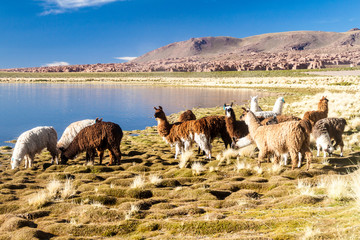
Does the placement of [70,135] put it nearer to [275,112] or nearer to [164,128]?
[164,128]

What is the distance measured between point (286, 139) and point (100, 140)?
495cm

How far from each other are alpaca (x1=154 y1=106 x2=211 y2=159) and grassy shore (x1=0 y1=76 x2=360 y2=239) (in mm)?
553

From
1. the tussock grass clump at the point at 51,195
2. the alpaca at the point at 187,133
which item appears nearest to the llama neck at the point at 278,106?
the alpaca at the point at 187,133

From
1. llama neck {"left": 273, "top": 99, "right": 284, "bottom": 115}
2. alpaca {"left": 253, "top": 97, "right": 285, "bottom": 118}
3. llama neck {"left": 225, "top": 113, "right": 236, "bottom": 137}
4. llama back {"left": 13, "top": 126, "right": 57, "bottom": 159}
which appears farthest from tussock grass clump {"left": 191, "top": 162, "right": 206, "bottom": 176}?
llama neck {"left": 273, "top": 99, "right": 284, "bottom": 115}

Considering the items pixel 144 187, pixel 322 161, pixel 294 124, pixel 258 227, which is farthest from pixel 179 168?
pixel 258 227

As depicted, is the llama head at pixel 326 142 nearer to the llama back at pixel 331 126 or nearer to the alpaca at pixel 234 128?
the llama back at pixel 331 126

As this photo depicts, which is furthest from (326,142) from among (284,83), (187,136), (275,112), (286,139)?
(284,83)

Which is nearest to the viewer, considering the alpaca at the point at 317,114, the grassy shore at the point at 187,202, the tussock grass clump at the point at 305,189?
the grassy shore at the point at 187,202

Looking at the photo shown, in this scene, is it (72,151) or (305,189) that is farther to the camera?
(72,151)

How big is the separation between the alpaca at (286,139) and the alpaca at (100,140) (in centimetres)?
390

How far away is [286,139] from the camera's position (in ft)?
21.2

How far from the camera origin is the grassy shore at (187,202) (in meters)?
3.52

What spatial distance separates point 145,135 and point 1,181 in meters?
7.86

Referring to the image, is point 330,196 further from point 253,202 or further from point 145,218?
point 145,218
